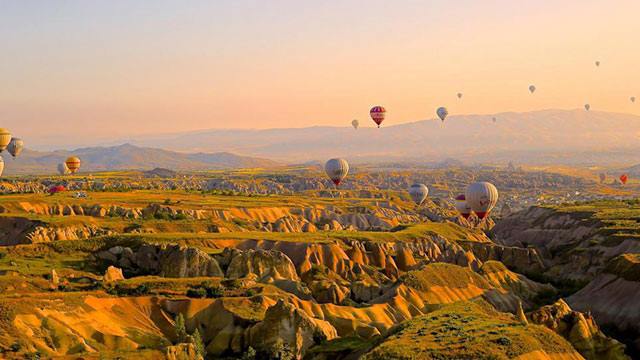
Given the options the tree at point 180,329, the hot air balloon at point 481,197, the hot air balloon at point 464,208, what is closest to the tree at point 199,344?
A: the tree at point 180,329

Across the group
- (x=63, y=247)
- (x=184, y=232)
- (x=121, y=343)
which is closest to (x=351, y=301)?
(x=121, y=343)

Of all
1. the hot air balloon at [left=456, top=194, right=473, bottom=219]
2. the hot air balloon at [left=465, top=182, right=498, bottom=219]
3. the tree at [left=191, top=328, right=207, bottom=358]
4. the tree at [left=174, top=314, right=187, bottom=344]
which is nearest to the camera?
the tree at [left=191, top=328, right=207, bottom=358]

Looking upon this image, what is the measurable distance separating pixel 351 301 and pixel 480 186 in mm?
60192

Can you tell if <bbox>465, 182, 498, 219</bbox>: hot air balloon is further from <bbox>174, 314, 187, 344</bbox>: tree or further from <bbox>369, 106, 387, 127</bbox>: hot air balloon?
<bbox>174, 314, 187, 344</bbox>: tree

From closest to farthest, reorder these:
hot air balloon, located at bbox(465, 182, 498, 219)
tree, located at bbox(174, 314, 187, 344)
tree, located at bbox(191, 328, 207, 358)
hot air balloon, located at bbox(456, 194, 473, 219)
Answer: tree, located at bbox(191, 328, 207, 358), tree, located at bbox(174, 314, 187, 344), hot air balloon, located at bbox(465, 182, 498, 219), hot air balloon, located at bbox(456, 194, 473, 219)

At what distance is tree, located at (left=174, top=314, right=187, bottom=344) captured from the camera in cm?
7203

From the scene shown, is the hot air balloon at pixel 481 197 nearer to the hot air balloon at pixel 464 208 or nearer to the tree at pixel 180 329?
the hot air balloon at pixel 464 208

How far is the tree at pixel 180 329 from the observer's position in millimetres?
72031

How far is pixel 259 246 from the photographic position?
124 meters

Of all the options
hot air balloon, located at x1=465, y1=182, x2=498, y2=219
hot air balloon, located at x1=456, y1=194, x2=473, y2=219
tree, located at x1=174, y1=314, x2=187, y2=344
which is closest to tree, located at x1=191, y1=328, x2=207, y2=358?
tree, located at x1=174, y1=314, x2=187, y2=344

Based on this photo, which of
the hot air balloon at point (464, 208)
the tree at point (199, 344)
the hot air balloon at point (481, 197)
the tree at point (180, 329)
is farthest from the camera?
the hot air balloon at point (464, 208)

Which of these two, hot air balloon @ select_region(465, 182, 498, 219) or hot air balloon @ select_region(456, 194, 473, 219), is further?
hot air balloon @ select_region(456, 194, 473, 219)

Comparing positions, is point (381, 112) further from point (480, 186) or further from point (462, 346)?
point (462, 346)

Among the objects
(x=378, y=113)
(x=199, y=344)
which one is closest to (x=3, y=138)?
(x=378, y=113)
